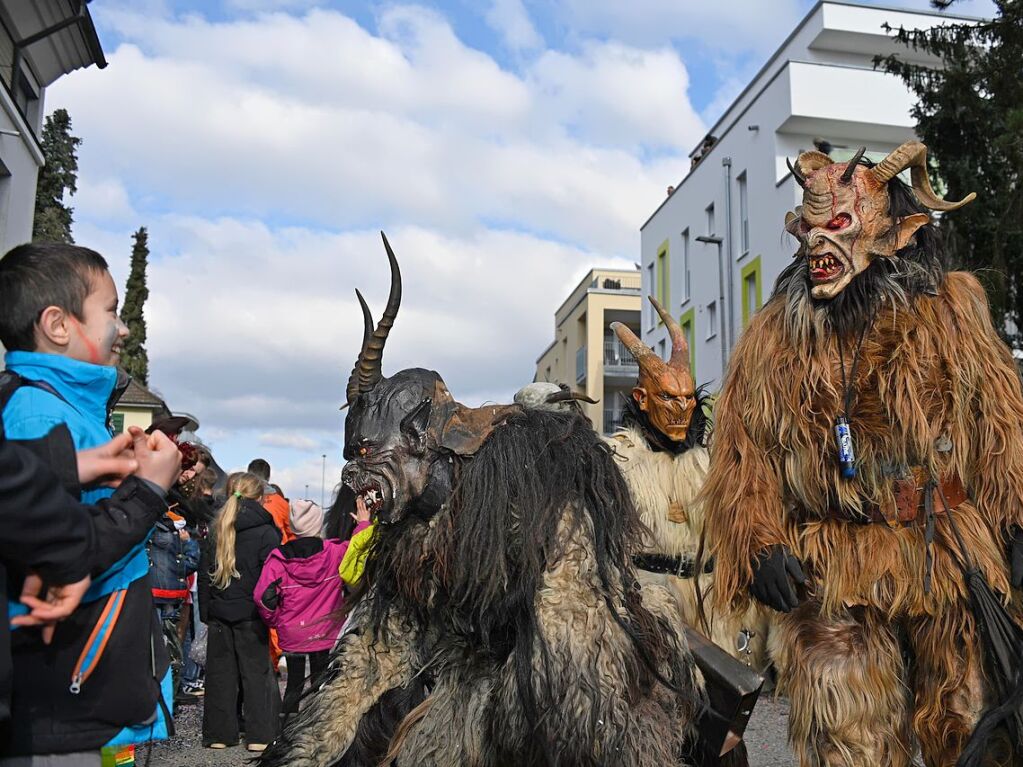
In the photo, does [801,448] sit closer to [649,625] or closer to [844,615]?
[844,615]

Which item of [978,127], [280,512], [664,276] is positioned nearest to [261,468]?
[280,512]

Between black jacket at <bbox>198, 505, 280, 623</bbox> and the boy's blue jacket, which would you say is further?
black jacket at <bbox>198, 505, 280, 623</bbox>

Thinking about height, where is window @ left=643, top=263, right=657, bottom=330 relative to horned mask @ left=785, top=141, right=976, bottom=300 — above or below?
above

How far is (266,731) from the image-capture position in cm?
677

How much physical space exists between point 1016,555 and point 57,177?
22304 mm

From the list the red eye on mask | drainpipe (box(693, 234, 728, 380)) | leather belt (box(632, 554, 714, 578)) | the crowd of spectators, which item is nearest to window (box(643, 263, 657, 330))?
drainpipe (box(693, 234, 728, 380))

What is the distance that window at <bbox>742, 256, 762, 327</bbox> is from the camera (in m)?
20.9

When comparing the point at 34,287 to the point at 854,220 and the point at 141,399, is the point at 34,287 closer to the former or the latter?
the point at 854,220

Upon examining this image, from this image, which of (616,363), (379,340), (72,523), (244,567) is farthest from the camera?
(616,363)

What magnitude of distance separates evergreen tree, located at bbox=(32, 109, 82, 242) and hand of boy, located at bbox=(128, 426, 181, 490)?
19679 mm

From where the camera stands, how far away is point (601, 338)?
37.1 metres

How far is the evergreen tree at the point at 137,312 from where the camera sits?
97.3 feet

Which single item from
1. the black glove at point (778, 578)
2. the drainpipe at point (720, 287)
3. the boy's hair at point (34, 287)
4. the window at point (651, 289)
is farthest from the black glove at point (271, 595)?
the window at point (651, 289)

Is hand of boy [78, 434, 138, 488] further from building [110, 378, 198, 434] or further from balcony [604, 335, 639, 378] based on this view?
balcony [604, 335, 639, 378]
